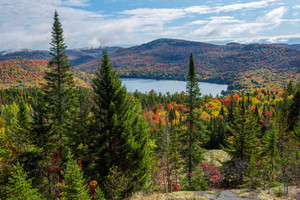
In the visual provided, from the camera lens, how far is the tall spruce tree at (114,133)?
51.3 ft

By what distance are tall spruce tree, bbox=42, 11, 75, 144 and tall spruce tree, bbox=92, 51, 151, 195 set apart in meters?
6.36

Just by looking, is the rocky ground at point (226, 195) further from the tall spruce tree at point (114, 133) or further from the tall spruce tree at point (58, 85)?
the tall spruce tree at point (58, 85)

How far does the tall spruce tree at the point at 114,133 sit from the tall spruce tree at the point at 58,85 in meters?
6.36

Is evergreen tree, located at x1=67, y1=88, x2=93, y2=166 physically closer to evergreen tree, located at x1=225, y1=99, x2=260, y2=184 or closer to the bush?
the bush

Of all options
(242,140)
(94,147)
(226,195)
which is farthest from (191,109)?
(94,147)

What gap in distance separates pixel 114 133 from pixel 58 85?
380 inches

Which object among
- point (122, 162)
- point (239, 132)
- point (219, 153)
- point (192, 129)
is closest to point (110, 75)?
point (122, 162)

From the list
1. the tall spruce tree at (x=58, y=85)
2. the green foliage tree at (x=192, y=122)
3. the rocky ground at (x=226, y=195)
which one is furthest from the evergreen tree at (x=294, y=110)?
the tall spruce tree at (x=58, y=85)

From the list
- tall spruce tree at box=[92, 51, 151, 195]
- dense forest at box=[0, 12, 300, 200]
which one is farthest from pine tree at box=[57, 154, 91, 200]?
tall spruce tree at box=[92, 51, 151, 195]

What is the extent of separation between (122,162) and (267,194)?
34.5ft

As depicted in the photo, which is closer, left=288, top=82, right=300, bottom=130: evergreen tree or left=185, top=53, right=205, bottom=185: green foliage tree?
left=185, top=53, right=205, bottom=185: green foliage tree

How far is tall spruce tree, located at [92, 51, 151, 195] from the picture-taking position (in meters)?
15.6

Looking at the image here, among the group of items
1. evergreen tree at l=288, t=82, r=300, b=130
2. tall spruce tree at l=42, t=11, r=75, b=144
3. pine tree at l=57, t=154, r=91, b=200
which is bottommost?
evergreen tree at l=288, t=82, r=300, b=130

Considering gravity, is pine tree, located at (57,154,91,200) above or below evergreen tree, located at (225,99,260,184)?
above
